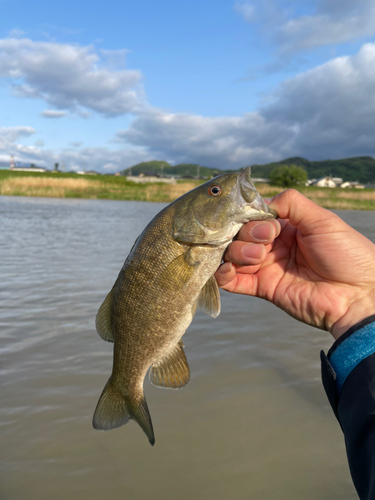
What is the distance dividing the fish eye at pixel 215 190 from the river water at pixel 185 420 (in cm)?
220

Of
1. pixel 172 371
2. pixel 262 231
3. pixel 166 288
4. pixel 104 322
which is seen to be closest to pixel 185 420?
pixel 172 371

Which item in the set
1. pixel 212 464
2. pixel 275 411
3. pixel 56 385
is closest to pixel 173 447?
pixel 212 464

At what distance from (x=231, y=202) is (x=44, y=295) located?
5378 millimetres

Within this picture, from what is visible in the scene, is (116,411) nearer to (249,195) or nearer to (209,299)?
(209,299)

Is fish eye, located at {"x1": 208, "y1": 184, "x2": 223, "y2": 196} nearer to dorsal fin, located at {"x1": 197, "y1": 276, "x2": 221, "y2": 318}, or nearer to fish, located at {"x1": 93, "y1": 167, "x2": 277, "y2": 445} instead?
fish, located at {"x1": 93, "y1": 167, "x2": 277, "y2": 445}

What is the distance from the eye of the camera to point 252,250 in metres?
2.63

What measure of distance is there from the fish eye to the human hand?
0.32m

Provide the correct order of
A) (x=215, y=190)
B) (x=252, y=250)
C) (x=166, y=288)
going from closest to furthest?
(x=166, y=288) → (x=215, y=190) → (x=252, y=250)

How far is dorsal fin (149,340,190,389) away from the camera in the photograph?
95.7 inches

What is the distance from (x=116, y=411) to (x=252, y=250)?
4.70 ft

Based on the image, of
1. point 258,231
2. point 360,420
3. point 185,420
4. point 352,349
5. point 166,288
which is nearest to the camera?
point 360,420

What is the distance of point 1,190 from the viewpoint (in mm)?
36562

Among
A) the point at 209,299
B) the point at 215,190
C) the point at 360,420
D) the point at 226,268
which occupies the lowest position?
the point at 360,420

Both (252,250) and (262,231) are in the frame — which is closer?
(262,231)
